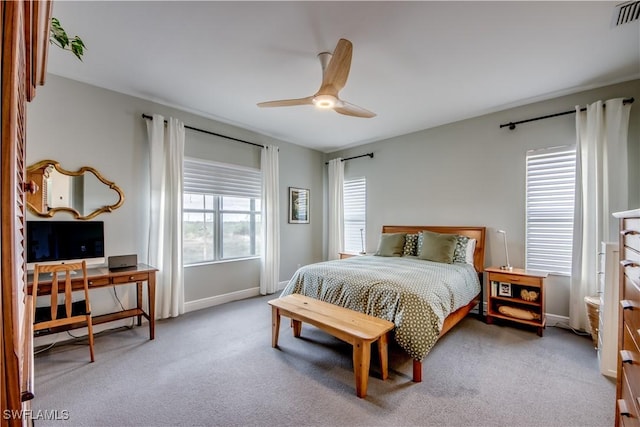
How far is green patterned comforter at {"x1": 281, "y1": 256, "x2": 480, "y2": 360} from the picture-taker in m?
2.21

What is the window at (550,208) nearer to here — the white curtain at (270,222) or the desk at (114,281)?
the white curtain at (270,222)

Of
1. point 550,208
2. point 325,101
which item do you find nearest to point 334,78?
point 325,101

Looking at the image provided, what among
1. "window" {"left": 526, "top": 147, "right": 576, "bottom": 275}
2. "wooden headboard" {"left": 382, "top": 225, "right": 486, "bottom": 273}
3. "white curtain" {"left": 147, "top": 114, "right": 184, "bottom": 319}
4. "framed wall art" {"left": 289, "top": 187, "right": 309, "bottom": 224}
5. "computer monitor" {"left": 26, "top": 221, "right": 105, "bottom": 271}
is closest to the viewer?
"computer monitor" {"left": 26, "top": 221, "right": 105, "bottom": 271}

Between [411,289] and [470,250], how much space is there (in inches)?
68.4

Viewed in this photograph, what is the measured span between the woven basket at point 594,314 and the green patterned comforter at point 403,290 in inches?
38.8

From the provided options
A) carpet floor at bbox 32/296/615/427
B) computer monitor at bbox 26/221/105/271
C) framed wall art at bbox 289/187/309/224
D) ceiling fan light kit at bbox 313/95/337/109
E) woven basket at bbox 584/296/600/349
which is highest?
ceiling fan light kit at bbox 313/95/337/109

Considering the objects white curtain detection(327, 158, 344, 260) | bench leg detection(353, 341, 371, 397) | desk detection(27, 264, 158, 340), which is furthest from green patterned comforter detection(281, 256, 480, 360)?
white curtain detection(327, 158, 344, 260)

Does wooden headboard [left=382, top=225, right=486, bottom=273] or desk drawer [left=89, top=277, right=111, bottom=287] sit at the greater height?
wooden headboard [left=382, top=225, right=486, bottom=273]

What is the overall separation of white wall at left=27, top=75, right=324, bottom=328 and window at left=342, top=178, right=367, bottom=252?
5.97 feet

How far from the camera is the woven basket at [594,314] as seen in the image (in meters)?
2.65

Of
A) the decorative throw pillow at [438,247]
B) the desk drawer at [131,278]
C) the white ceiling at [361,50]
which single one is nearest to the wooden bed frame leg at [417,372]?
the decorative throw pillow at [438,247]

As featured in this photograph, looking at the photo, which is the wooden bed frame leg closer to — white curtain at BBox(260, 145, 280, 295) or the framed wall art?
white curtain at BBox(260, 145, 280, 295)

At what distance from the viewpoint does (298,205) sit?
5.27m

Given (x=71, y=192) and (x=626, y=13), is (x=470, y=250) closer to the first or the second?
(x=626, y=13)
